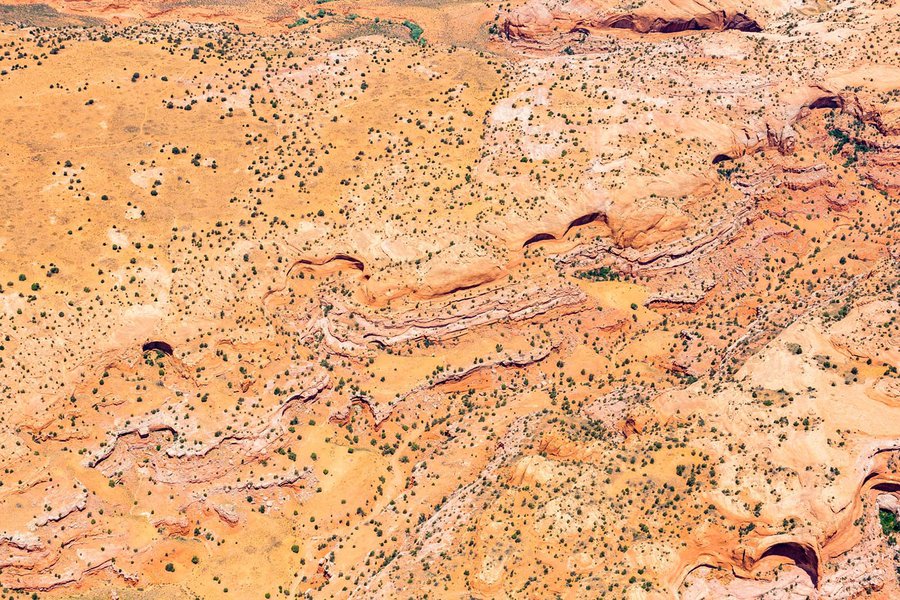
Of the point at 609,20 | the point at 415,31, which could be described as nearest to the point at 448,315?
the point at 609,20

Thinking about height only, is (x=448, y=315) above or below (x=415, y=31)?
below

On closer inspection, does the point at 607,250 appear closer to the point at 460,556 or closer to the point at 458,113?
the point at 458,113

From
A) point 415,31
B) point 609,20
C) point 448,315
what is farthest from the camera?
point 415,31

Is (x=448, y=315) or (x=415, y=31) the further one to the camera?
(x=415, y=31)

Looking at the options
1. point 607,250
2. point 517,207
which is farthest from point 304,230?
point 607,250

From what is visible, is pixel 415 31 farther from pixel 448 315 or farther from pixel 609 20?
pixel 448 315

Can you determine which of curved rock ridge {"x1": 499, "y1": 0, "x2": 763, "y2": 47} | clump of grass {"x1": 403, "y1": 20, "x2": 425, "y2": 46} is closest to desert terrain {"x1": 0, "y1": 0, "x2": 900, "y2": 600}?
curved rock ridge {"x1": 499, "y1": 0, "x2": 763, "y2": 47}

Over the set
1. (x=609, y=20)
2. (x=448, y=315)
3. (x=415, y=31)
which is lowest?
(x=448, y=315)

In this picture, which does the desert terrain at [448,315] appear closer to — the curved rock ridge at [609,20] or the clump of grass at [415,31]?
the curved rock ridge at [609,20]

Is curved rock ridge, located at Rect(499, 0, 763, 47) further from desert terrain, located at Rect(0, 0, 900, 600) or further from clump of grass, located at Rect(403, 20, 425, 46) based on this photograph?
clump of grass, located at Rect(403, 20, 425, 46)
